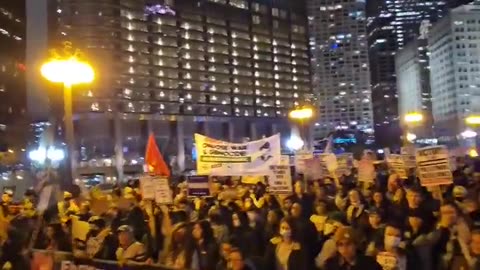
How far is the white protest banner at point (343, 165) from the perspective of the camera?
1741 centimetres

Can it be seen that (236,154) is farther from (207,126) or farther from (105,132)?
(207,126)

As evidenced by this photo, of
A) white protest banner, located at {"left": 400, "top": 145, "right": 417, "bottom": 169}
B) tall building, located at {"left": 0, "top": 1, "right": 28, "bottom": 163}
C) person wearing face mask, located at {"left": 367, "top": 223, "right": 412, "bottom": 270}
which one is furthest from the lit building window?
person wearing face mask, located at {"left": 367, "top": 223, "right": 412, "bottom": 270}

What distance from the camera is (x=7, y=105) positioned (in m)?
113

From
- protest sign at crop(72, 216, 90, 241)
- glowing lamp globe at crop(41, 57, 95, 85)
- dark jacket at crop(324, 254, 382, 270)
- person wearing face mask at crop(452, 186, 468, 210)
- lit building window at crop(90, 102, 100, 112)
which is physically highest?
lit building window at crop(90, 102, 100, 112)

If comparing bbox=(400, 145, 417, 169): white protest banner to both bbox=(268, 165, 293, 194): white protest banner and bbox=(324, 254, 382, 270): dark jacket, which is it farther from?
bbox=(324, 254, 382, 270): dark jacket

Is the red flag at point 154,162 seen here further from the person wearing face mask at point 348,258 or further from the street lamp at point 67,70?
the person wearing face mask at point 348,258

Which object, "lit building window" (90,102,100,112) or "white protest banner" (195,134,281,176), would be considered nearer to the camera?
"white protest banner" (195,134,281,176)

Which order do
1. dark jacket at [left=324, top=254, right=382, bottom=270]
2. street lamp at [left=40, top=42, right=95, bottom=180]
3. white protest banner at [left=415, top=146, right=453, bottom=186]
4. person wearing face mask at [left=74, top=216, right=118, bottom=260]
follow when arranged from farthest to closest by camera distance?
street lamp at [left=40, top=42, right=95, bottom=180] → white protest banner at [left=415, top=146, right=453, bottom=186] → person wearing face mask at [left=74, top=216, right=118, bottom=260] → dark jacket at [left=324, top=254, right=382, bottom=270]

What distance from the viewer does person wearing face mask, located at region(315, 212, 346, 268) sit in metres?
7.25

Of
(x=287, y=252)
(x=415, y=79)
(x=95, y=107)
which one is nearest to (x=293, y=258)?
(x=287, y=252)

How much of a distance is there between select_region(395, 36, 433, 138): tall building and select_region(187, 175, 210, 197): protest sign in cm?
14184

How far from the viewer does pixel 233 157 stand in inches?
572

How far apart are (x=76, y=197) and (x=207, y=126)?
11471 centimetres

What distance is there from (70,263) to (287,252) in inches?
102
